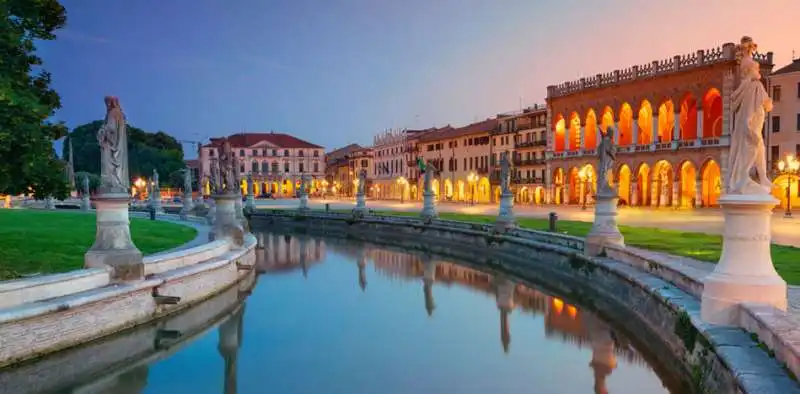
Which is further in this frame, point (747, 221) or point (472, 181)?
point (472, 181)

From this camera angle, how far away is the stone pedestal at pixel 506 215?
3092 cm

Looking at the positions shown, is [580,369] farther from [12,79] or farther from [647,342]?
[12,79]

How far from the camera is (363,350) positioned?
14.1m

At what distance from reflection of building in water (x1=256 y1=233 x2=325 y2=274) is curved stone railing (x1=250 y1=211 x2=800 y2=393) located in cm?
511

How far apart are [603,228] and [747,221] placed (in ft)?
36.3

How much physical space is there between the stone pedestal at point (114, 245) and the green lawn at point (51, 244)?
6.72 ft

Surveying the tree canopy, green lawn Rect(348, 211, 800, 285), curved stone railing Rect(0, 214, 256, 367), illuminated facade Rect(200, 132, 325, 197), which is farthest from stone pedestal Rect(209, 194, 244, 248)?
illuminated facade Rect(200, 132, 325, 197)

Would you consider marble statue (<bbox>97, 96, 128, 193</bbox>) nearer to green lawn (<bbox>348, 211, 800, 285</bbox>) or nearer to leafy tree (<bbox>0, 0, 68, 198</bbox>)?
leafy tree (<bbox>0, 0, 68, 198</bbox>)

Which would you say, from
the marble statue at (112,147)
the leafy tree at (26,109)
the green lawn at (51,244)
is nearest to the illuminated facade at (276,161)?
the green lawn at (51,244)

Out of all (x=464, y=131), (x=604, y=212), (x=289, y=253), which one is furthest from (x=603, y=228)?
(x=464, y=131)

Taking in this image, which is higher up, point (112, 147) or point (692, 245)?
point (112, 147)

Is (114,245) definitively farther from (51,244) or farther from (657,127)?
(657,127)

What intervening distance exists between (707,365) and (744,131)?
339cm

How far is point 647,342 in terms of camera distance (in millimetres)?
13883
